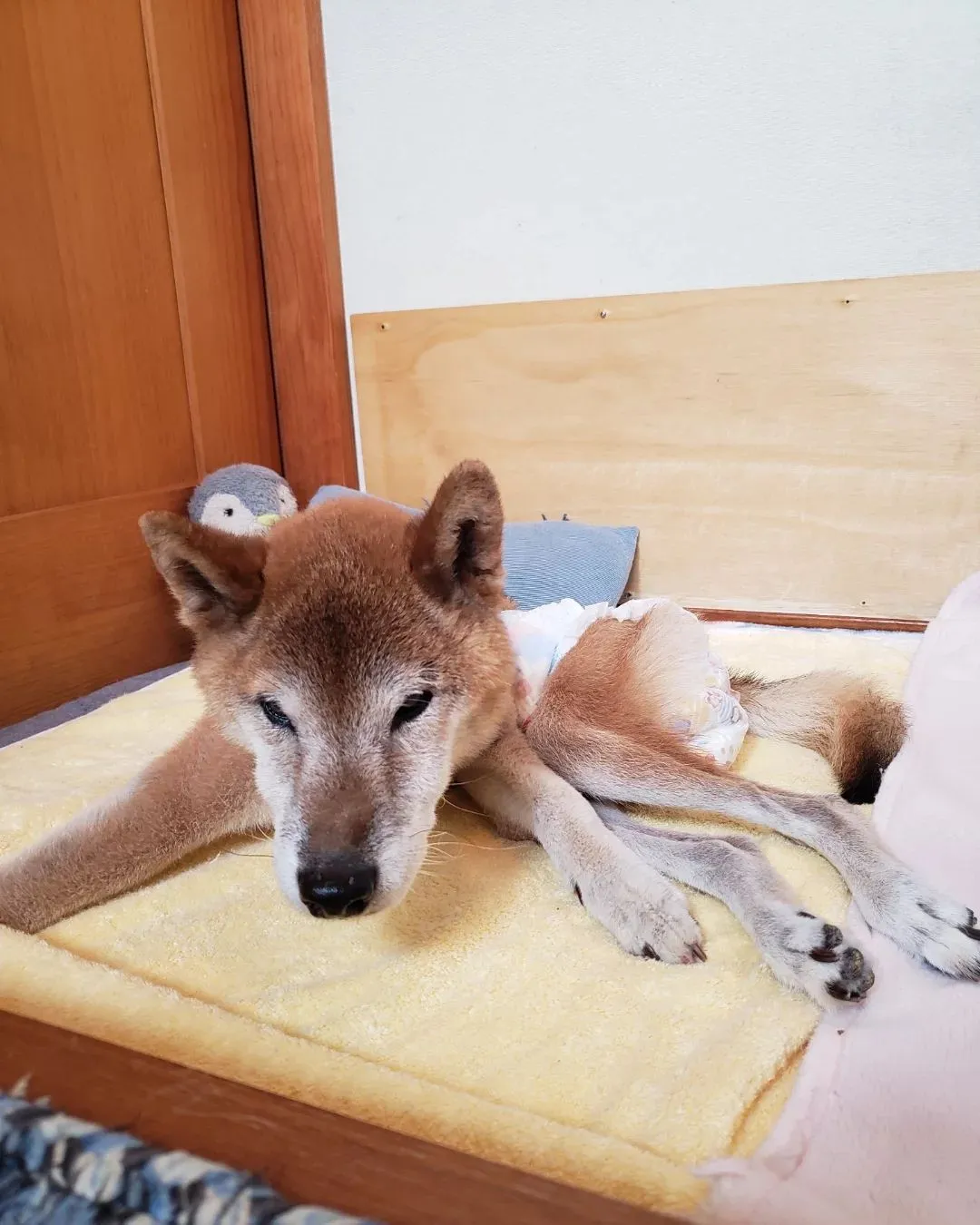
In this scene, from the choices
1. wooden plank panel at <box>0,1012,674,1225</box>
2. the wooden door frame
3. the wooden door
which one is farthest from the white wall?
wooden plank panel at <box>0,1012,674,1225</box>

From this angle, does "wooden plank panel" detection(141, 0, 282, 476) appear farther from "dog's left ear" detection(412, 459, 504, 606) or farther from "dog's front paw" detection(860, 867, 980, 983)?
"dog's front paw" detection(860, 867, 980, 983)

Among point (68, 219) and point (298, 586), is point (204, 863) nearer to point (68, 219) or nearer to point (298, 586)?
point (298, 586)

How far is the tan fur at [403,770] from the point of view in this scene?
1.05 m

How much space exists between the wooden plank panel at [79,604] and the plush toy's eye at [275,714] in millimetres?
1400

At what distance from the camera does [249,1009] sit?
1.05 metres

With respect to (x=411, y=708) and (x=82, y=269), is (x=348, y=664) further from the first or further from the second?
(x=82, y=269)

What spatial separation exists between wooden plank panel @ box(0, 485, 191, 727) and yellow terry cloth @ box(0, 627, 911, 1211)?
84 cm

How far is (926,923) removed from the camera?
1101 mm

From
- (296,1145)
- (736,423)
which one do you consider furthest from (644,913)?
(736,423)

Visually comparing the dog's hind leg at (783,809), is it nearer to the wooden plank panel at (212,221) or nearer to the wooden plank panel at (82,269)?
the wooden plank panel at (82,269)

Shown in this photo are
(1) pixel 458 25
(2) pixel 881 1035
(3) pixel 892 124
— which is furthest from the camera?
(1) pixel 458 25

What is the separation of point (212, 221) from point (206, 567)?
208 centimetres

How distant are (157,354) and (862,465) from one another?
86.5 inches

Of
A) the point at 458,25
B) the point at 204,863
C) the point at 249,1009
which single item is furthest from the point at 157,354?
the point at 249,1009
